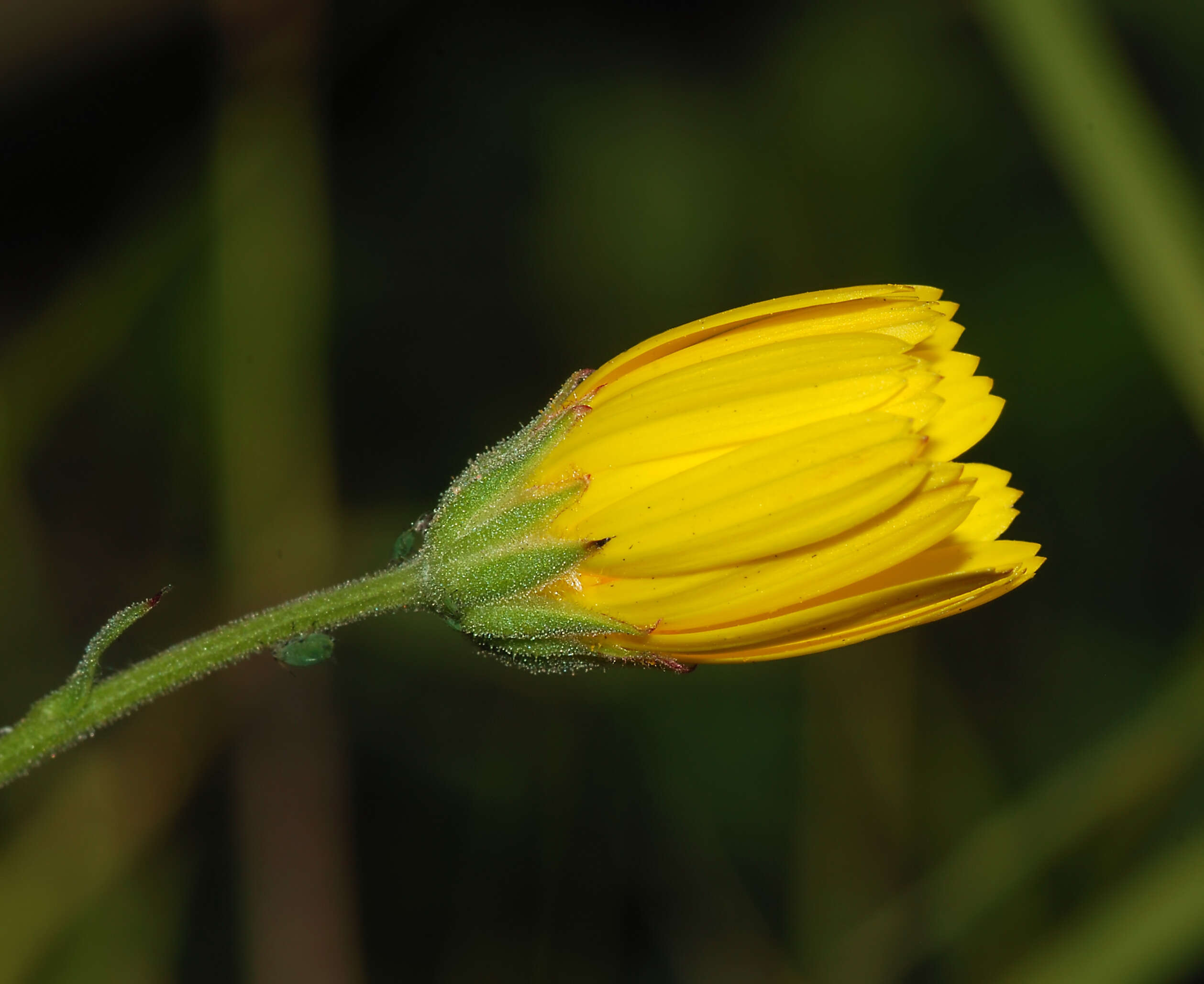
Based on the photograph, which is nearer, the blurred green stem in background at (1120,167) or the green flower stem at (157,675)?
the green flower stem at (157,675)

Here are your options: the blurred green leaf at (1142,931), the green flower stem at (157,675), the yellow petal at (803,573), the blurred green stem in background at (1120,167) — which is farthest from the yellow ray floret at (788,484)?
the blurred green leaf at (1142,931)

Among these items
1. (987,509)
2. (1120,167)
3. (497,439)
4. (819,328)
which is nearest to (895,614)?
(987,509)

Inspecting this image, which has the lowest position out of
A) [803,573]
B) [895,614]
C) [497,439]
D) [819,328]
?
[895,614]

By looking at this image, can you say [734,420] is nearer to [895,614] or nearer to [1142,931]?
[895,614]

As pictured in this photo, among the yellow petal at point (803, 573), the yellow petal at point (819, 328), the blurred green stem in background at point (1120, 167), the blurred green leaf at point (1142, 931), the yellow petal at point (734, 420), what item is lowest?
the blurred green leaf at point (1142, 931)

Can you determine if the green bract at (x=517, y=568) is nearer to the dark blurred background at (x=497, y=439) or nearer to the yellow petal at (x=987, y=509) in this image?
the yellow petal at (x=987, y=509)

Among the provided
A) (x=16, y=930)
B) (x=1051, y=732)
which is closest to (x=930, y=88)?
(x=1051, y=732)

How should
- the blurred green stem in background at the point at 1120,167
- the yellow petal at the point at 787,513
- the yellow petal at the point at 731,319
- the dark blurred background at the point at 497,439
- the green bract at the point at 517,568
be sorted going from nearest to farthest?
the yellow petal at the point at 787,513 → the yellow petal at the point at 731,319 → the green bract at the point at 517,568 → the blurred green stem in background at the point at 1120,167 → the dark blurred background at the point at 497,439
